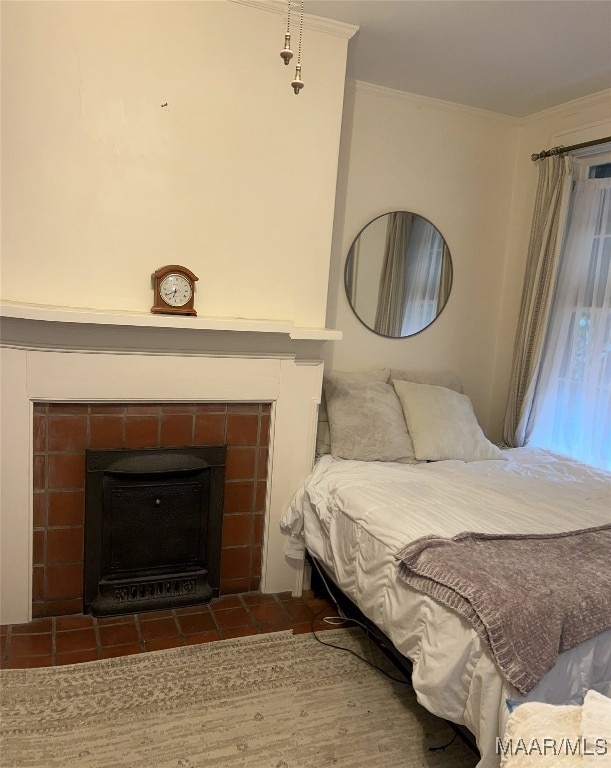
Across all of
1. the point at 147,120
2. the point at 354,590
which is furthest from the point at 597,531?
the point at 147,120

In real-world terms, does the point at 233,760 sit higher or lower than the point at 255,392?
lower

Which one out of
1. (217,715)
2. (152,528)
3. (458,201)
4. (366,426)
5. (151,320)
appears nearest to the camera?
(217,715)

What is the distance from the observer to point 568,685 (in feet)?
5.22

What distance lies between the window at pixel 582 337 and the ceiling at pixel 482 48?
505 mm

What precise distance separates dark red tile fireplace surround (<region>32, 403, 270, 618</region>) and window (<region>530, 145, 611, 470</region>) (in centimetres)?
171

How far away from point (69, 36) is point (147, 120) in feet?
1.23

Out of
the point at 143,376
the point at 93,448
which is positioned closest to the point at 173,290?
the point at 143,376

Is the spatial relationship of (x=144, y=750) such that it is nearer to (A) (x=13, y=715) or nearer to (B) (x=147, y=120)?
(A) (x=13, y=715)

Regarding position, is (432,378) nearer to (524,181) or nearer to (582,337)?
(582,337)

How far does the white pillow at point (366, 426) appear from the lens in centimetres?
287

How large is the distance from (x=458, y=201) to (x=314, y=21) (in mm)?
1388

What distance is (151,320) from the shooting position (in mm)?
2279

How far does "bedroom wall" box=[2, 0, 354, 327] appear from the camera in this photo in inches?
86.5

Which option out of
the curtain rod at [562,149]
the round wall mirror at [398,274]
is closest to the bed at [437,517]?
the round wall mirror at [398,274]
